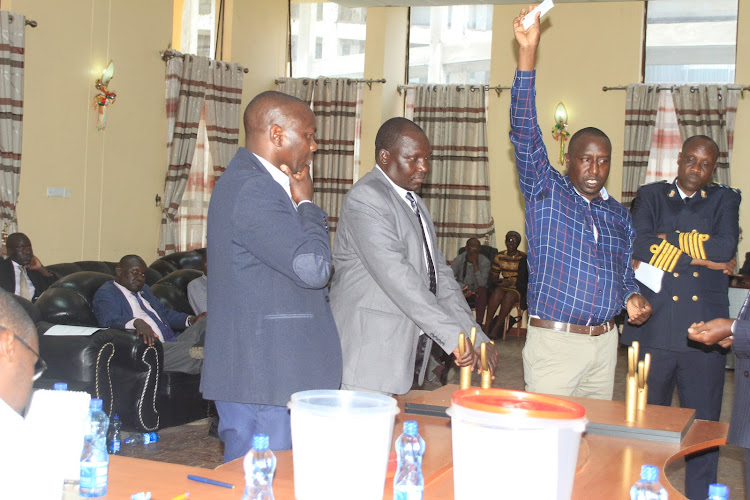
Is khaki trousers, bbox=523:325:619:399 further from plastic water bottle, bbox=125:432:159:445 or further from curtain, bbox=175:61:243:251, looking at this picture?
curtain, bbox=175:61:243:251

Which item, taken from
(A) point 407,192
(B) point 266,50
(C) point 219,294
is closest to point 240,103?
(B) point 266,50

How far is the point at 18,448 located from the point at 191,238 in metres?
9.40

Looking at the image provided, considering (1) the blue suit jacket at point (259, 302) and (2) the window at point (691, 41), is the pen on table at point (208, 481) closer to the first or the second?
(1) the blue suit jacket at point (259, 302)

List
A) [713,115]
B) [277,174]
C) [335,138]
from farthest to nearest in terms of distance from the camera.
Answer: [335,138] < [713,115] < [277,174]

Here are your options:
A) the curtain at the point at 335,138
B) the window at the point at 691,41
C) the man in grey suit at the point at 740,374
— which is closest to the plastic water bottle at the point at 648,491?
the man in grey suit at the point at 740,374

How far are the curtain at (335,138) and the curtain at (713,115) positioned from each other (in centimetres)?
441

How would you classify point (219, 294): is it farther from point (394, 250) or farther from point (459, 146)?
point (459, 146)

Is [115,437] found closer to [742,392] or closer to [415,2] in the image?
[742,392]

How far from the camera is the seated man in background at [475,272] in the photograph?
10727 millimetres

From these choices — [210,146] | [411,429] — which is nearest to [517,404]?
[411,429]

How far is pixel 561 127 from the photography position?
11172mm

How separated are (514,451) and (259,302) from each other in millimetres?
1065

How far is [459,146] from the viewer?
37.8ft

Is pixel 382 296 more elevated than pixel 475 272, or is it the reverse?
pixel 382 296
